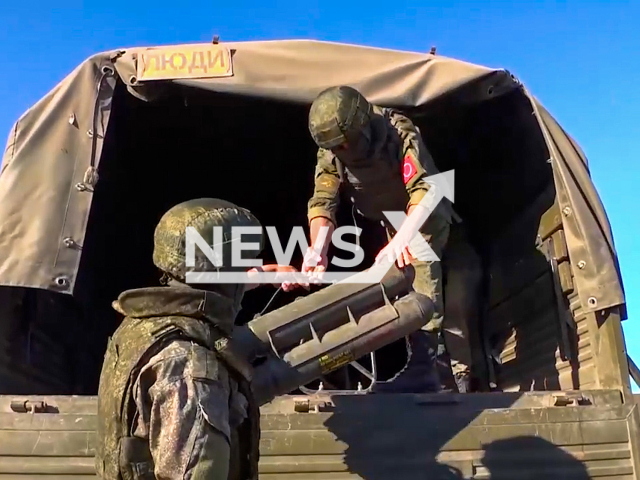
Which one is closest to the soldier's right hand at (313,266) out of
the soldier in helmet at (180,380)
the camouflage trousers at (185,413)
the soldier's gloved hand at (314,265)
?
the soldier's gloved hand at (314,265)

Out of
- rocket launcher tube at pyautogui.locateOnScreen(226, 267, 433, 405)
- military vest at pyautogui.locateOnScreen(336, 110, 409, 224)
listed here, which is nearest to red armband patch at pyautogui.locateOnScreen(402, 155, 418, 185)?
military vest at pyautogui.locateOnScreen(336, 110, 409, 224)

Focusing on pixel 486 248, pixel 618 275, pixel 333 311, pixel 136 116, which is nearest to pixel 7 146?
pixel 136 116

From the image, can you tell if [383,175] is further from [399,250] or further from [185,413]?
[185,413]

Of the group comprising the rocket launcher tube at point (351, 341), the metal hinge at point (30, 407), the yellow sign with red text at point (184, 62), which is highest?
the yellow sign with red text at point (184, 62)

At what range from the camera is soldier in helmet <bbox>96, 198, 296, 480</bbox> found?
1.80 m

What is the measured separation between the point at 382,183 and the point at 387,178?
0.04 meters

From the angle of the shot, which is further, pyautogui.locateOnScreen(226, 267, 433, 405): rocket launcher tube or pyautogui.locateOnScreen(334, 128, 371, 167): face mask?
pyautogui.locateOnScreen(334, 128, 371, 167): face mask

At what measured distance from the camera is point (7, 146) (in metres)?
3.63

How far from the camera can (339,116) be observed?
Result: 11.8 ft

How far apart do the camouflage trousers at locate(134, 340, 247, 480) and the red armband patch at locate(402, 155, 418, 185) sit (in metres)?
2.05

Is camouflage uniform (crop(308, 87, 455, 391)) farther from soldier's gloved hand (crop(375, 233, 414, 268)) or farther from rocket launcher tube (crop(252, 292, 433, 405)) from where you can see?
rocket launcher tube (crop(252, 292, 433, 405))

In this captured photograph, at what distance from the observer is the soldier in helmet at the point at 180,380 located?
1798 millimetres

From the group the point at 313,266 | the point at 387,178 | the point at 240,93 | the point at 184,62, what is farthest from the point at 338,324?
the point at 184,62

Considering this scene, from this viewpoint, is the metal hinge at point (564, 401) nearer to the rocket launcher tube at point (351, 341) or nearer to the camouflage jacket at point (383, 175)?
the rocket launcher tube at point (351, 341)
